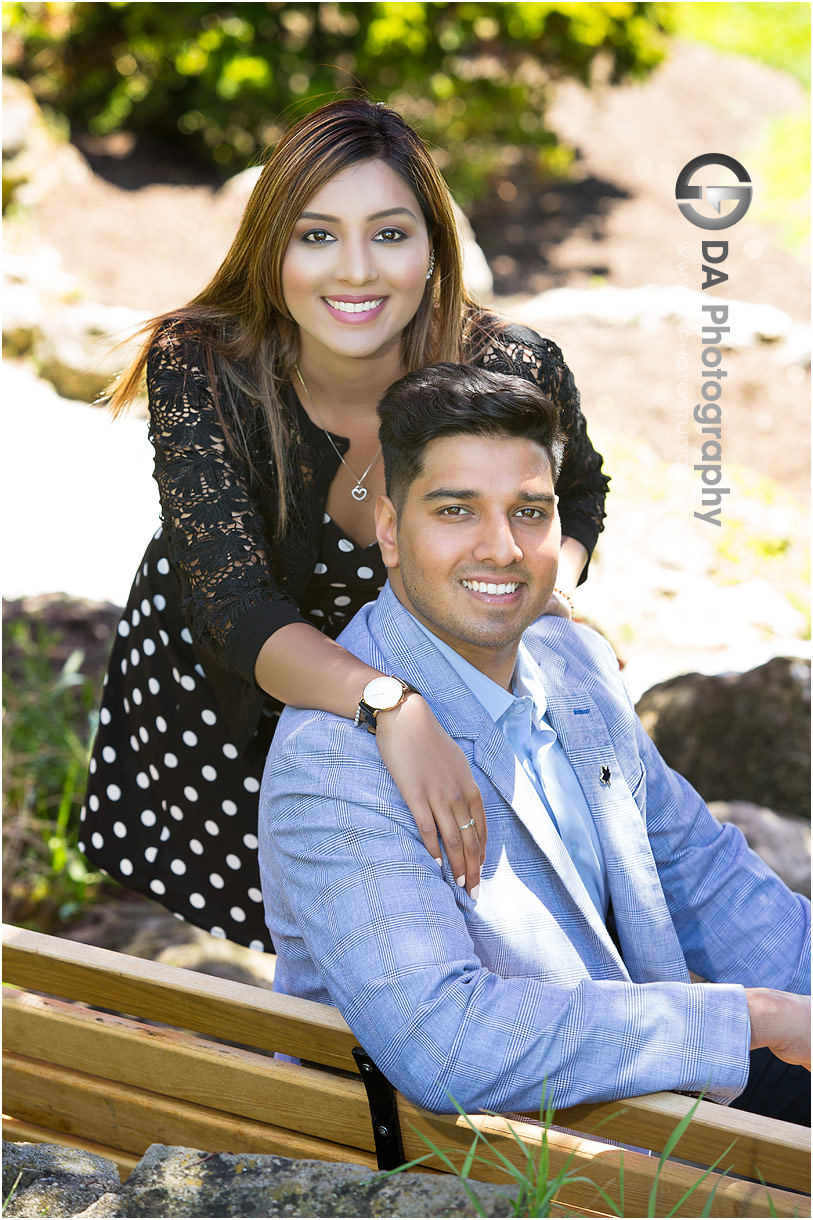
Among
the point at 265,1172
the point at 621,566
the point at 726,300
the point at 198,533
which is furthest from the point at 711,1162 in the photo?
the point at 726,300

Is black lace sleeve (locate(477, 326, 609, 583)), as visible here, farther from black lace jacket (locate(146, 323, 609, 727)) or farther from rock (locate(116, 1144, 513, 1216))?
rock (locate(116, 1144, 513, 1216))

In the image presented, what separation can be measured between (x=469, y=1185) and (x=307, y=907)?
1.40 ft

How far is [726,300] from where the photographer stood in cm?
927

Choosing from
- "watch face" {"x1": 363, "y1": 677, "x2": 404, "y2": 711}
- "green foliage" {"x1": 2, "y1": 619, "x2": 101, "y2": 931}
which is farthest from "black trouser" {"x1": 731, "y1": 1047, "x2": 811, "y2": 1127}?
"green foliage" {"x1": 2, "y1": 619, "x2": 101, "y2": 931}

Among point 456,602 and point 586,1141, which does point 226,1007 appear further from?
point 456,602

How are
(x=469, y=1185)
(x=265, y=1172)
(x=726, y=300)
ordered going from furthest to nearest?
(x=726, y=300) → (x=265, y=1172) → (x=469, y=1185)

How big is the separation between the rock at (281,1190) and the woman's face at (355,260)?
141 centimetres

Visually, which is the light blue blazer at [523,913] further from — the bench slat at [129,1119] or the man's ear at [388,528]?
the bench slat at [129,1119]

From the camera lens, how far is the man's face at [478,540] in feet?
6.35

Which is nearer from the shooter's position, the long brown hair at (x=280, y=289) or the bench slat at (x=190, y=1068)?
the bench slat at (x=190, y=1068)

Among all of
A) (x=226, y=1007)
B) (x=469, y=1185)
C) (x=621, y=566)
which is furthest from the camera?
(x=621, y=566)

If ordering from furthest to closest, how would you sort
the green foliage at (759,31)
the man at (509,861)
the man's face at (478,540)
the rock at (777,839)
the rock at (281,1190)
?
the green foliage at (759,31)
the rock at (777,839)
the man's face at (478,540)
the man at (509,861)
the rock at (281,1190)

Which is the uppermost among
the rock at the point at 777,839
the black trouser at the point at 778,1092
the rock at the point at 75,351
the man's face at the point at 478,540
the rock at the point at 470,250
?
the rock at the point at 470,250

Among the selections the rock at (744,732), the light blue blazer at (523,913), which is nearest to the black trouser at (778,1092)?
the light blue blazer at (523,913)
